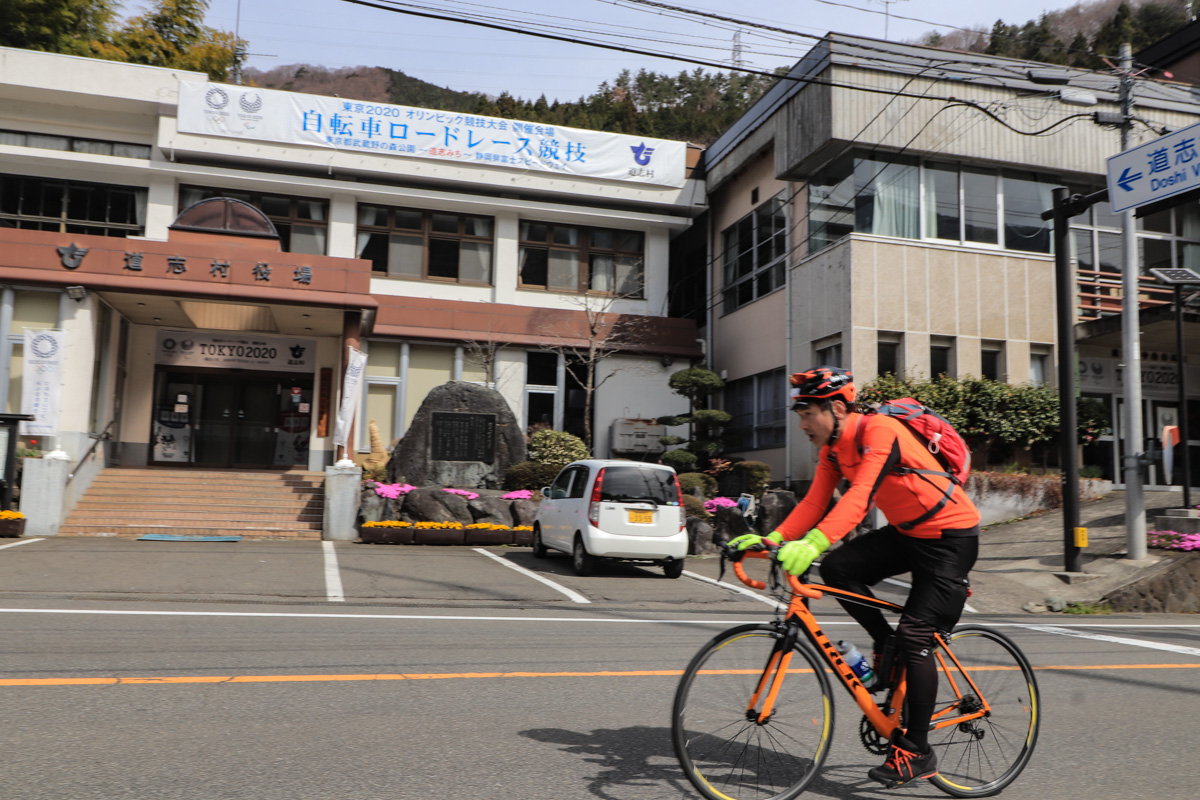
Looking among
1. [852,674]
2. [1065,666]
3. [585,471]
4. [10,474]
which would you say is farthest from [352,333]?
[852,674]

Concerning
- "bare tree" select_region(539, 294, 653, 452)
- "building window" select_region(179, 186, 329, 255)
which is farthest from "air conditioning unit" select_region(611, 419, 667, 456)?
"building window" select_region(179, 186, 329, 255)

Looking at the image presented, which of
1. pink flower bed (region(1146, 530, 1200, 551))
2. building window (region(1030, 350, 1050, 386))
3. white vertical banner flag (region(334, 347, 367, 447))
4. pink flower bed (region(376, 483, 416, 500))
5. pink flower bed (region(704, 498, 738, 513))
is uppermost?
building window (region(1030, 350, 1050, 386))

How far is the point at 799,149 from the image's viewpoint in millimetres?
21250

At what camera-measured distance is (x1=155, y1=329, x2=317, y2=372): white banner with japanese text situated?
2444 cm

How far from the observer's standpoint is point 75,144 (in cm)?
2486

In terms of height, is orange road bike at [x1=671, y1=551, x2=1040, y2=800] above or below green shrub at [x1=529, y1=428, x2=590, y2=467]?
below

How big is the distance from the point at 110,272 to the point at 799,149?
51.3 feet

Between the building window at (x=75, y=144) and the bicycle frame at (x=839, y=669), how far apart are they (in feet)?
86.0

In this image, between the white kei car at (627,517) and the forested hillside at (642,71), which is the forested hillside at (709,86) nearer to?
the forested hillside at (642,71)

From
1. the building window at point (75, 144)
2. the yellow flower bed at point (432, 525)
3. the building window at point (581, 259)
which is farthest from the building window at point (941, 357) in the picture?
the building window at point (75, 144)

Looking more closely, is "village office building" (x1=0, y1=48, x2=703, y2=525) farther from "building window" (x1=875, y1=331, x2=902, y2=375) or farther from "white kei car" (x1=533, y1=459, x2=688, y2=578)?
"white kei car" (x1=533, y1=459, x2=688, y2=578)

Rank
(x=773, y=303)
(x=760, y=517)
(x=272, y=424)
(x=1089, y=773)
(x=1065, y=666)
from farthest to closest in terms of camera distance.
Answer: (x=272, y=424) < (x=773, y=303) < (x=760, y=517) < (x=1065, y=666) < (x=1089, y=773)

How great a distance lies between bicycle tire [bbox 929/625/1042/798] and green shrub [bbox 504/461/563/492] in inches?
635

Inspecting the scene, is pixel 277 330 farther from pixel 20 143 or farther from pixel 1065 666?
pixel 1065 666
